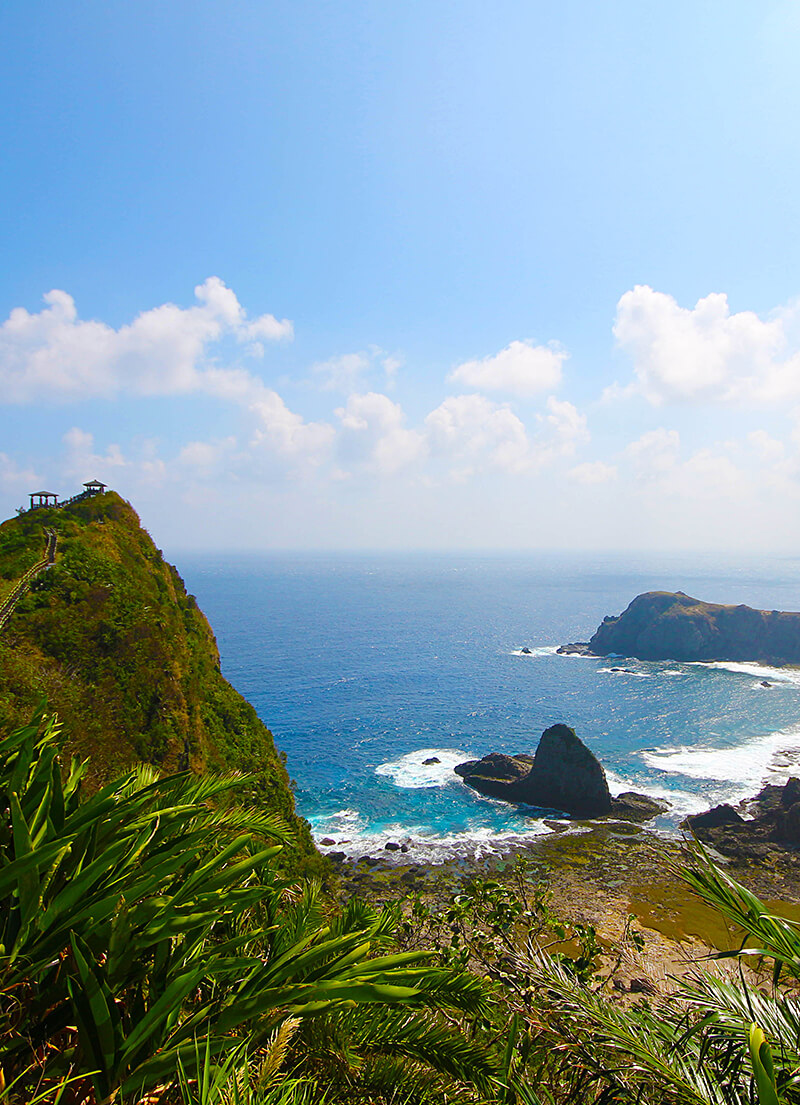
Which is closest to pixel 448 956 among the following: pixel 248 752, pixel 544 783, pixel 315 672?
pixel 248 752

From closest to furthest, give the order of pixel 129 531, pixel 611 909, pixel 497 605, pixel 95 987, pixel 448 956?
pixel 95 987
pixel 448 956
pixel 611 909
pixel 129 531
pixel 497 605

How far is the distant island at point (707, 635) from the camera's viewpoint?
102250mm

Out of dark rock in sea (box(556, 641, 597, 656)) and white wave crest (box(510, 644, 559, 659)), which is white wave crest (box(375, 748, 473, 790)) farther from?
dark rock in sea (box(556, 641, 597, 656))

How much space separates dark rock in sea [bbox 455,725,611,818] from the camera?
163 ft

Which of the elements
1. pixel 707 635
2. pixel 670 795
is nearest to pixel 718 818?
pixel 670 795

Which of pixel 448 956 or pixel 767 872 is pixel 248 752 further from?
pixel 767 872

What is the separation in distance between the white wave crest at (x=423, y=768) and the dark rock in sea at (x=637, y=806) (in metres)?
14.6

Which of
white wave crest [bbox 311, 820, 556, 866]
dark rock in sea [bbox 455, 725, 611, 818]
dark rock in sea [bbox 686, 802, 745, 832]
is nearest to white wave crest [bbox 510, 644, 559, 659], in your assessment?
dark rock in sea [bbox 455, 725, 611, 818]

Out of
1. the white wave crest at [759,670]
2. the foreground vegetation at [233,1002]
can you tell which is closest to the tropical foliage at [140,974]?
the foreground vegetation at [233,1002]

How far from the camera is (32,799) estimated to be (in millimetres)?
3908

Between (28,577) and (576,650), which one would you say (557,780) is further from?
(576,650)

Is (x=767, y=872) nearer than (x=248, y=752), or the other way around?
(x=248, y=752)

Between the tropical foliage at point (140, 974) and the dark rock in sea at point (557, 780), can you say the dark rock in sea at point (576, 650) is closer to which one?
the dark rock in sea at point (557, 780)

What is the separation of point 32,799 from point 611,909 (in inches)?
1585
